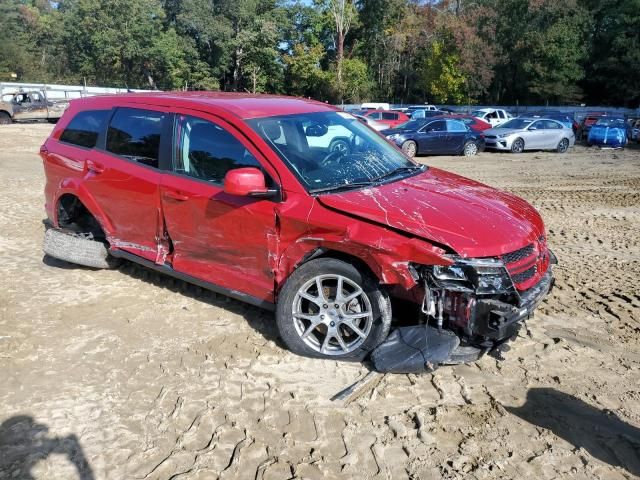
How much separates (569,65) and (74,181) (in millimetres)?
48088

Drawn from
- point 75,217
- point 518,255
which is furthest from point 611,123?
point 75,217

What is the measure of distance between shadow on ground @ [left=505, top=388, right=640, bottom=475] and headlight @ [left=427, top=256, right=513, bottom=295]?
74 cm

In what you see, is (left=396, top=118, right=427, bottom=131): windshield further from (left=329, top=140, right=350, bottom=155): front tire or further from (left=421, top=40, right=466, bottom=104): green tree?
(left=421, top=40, right=466, bottom=104): green tree

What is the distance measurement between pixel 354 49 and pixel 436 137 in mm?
43818

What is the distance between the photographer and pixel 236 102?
4734 mm

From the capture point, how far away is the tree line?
46219 millimetres

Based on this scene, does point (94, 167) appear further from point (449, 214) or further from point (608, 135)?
point (608, 135)

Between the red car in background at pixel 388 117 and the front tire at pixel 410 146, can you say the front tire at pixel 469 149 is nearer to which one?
the front tire at pixel 410 146

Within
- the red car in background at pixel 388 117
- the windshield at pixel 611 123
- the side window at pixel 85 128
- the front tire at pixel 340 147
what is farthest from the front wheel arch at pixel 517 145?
the side window at pixel 85 128

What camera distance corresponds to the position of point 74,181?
558cm

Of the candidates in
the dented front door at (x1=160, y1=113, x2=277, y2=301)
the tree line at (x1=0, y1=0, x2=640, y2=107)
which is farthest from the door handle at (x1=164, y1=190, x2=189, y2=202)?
the tree line at (x1=0, y1=0, x2=640, y2=107)

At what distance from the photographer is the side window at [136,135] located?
192 inches

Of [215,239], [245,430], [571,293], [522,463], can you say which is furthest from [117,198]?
[571,293]

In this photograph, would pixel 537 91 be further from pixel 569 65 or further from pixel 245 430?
pixel 245 430
